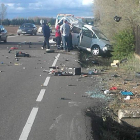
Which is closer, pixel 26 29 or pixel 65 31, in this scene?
pixel 65 31

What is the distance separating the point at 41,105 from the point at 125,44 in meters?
11.2

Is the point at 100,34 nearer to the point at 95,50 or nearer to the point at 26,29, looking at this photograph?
the point at 95,50

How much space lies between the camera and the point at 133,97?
9.97 metres

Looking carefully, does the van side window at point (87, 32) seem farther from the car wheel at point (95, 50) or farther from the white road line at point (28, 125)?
the white road line at point (28, 125)

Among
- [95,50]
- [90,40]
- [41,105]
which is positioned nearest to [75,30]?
[90,40]

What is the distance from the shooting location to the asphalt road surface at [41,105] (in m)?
6.86

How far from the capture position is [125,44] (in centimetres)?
1916

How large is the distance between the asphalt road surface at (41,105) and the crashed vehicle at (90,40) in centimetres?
691

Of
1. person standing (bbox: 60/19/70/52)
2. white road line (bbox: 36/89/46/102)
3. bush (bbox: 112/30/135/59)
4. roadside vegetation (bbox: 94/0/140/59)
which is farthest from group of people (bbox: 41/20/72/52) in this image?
white road line (bbox: 36/89/46/102)

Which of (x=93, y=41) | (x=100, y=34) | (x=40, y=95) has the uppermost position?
(x=100, y=34)

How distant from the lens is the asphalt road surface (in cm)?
686

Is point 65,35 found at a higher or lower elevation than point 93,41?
higher

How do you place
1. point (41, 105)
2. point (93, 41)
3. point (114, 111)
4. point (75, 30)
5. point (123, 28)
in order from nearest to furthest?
point (114, 111) → point (41, 105) → point (123, 28) → point (93, 41) → point (75, 30)

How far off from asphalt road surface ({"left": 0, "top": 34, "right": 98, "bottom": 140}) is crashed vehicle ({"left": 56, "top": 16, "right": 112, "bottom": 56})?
272 inches
